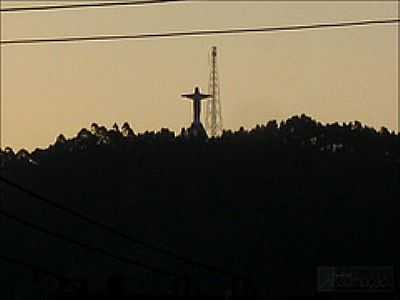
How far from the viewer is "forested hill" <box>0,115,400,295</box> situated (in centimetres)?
17038

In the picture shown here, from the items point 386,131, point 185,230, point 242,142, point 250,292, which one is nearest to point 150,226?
point 185,230

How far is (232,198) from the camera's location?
7077 inches

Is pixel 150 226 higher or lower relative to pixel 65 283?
higher

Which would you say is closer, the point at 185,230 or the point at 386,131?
the point at 185,230

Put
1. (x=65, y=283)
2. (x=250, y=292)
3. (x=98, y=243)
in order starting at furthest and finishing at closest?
(x=98, y=243)
(x=250, y=292)
(x=65, y=283)

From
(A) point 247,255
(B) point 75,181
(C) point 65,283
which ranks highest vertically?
(B) point 75,181

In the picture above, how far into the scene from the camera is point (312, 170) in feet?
600

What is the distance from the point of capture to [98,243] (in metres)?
180

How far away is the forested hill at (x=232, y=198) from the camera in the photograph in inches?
6708

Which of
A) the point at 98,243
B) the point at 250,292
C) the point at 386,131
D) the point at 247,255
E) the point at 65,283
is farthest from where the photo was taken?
the point at 386,131

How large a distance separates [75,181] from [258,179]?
69.9 ft

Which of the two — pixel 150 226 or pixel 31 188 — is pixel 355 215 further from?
pixel 31 188

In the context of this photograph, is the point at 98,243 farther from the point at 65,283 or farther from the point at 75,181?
the point at 65,283

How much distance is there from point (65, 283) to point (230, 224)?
125 m
